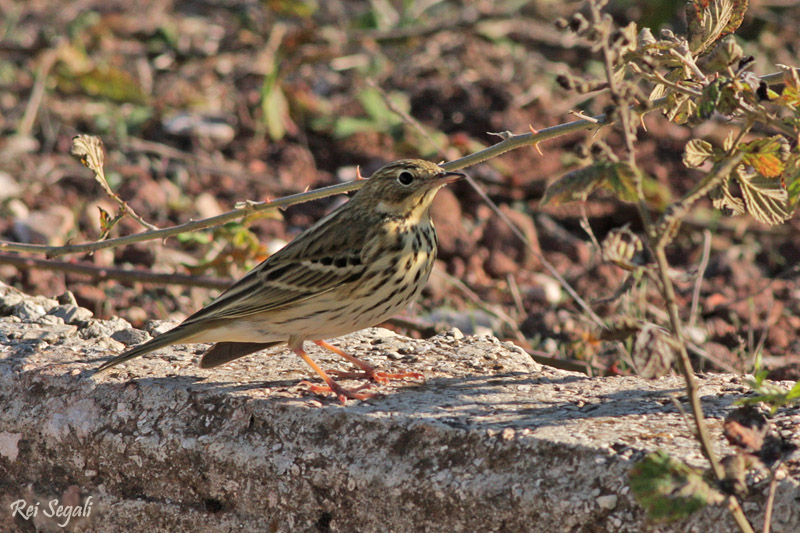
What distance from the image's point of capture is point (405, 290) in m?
4.07

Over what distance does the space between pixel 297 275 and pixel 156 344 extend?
652 mm

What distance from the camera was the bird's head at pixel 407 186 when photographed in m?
4.34

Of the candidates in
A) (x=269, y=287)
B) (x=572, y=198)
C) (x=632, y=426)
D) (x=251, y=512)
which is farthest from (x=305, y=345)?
(x=572, y=198)

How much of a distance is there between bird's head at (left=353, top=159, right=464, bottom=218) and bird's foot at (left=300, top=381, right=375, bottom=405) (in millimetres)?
940

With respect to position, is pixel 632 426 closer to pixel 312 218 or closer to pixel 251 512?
pixel 251 512

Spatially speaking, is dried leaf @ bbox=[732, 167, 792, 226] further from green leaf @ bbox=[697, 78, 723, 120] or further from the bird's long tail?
the bird's long tail

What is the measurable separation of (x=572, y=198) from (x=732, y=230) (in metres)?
4.58

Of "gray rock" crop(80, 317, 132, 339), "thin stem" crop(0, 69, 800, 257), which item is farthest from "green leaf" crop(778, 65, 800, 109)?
"gray rock" crop(80, 317, 132, 339)

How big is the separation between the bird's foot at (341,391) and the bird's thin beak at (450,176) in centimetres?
101

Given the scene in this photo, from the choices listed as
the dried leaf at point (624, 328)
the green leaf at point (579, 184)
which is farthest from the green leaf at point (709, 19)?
the dried leaf at point (624, 328)

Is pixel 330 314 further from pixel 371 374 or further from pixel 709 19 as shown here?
pixel 709 19

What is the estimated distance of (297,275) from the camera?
417cm

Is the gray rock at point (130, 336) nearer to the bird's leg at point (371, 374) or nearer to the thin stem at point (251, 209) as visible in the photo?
the thin stem at point (251, 209)

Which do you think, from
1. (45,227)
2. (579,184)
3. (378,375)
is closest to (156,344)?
(378,375)
